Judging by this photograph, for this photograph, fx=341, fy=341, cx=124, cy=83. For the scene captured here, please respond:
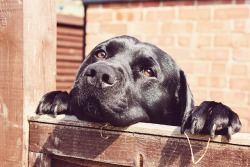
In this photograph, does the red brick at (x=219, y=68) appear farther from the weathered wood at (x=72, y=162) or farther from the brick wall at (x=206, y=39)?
the weathered wood at (x=72, y=162)

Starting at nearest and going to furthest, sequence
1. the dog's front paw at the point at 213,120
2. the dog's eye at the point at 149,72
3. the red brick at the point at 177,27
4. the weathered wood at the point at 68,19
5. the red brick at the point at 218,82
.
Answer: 1. the dog's front paw at the point at 213,120
2. the dog's eye at the point at 149,72
3. the red brick at the point at 218,82
4. the red brick at the point at 177,27
5. the weathered wood at the point at 68,19

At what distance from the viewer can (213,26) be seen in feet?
13.6

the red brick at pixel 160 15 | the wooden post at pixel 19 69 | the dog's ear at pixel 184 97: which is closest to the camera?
the wooden post at pixel 19 69

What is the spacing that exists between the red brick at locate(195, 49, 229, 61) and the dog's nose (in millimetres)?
2316

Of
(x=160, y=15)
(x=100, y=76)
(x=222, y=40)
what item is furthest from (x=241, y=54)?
(x=100, y=76)

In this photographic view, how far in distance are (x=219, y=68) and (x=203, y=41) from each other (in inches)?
15.3

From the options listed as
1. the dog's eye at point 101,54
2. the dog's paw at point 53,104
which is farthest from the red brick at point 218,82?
the dog's paw at point 53,104

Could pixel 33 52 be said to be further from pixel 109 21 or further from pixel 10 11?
pixel 109 21

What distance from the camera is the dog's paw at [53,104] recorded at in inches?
88.7

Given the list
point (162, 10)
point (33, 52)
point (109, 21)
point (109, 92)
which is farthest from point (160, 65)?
point (109, 21)

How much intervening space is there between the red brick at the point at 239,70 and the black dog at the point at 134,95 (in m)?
1.15

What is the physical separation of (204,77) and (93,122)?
2490mm

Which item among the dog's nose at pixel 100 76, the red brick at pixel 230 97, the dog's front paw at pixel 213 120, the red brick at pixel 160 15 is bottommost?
the red brick at pixel 230 97

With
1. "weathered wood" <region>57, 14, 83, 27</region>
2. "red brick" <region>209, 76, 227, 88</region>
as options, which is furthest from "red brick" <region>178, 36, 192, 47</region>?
"weathered wood" <region>57, 14, 83, 27</region>
